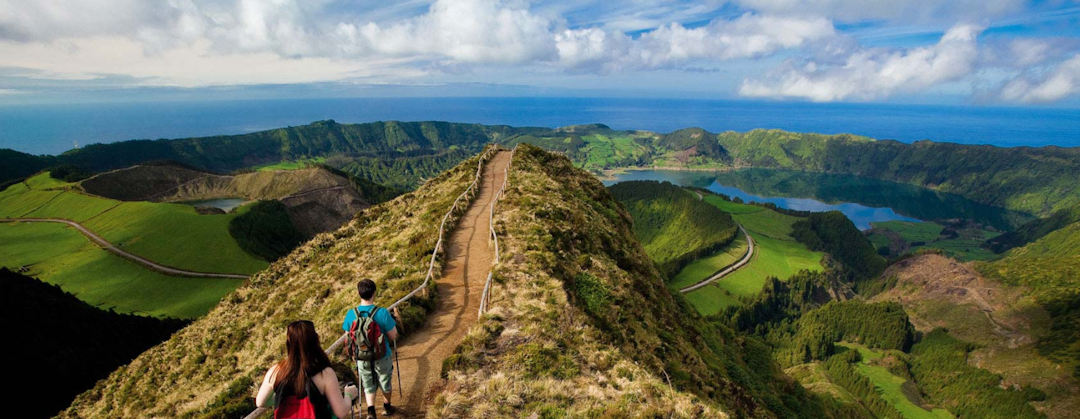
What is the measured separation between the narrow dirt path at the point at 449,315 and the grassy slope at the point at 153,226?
273 feet

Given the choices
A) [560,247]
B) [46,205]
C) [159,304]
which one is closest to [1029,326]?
[560,247]

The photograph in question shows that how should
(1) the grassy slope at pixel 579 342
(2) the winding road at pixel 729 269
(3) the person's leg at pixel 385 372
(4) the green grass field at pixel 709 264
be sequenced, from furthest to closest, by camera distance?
(4) the green grass field at pixel 709 264
(2) the winding road at pixel 729 269
(1) the grassy slope at pixel 579 342
(3) the person's leg at pixel 385 372

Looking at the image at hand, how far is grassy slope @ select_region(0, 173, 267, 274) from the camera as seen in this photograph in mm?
86312

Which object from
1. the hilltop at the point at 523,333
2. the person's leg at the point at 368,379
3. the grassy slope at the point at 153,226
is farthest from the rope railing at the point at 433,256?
the grassy slope at the point at 153,226

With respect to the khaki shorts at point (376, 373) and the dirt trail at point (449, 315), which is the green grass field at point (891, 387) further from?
the khaki shorts at point (376, 373)

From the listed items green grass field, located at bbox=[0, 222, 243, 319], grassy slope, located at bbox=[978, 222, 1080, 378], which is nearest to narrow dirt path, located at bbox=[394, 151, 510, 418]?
green grass field, located at bbox=[0, 222, 243, 319]

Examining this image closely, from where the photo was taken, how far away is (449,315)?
1625 centimetres

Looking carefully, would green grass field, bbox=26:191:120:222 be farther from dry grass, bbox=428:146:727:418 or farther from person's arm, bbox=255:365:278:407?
person's arm, bbox=255:365:278:407

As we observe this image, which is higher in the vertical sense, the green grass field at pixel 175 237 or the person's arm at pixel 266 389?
the person's arm at pixel 266 389

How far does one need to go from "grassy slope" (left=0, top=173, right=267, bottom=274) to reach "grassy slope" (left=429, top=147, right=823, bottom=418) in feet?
285

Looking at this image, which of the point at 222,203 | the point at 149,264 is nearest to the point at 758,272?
the point at 149,264

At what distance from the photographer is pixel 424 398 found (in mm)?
11352

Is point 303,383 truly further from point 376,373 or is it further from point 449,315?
point 449,315

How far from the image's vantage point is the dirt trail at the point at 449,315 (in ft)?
39.0
